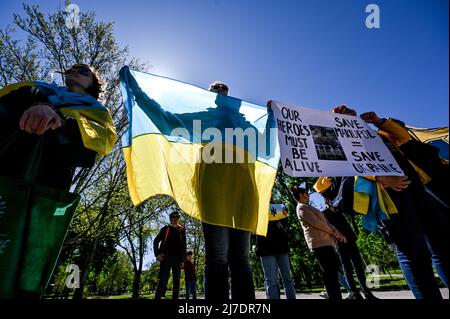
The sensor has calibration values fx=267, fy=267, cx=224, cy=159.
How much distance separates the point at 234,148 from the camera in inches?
104

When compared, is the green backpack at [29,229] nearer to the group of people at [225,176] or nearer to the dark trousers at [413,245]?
the group of people at [225,176]

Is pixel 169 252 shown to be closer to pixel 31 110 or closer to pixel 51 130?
pixel 51 130

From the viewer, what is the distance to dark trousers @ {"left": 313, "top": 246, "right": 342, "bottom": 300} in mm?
3523

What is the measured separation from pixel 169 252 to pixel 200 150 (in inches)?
170

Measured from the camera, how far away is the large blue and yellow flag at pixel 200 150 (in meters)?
2.46

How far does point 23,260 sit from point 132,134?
4.96 ft

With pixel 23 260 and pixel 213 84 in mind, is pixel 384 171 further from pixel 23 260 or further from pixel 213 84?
pixel 23 260

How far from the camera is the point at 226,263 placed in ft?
7.30

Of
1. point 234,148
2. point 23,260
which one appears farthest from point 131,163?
point 23,260

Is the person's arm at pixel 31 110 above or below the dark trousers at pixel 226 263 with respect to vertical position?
above

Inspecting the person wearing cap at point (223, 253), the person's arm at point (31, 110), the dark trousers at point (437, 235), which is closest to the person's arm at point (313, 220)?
the dark trousers at point (437, 235)

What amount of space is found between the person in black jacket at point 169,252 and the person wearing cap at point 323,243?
3.28 metres

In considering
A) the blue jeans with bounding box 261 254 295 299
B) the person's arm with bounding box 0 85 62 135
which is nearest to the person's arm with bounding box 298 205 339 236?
the blue jeans with bounding box 261 254 295 299

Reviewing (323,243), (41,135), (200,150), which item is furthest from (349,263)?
(41,135)
